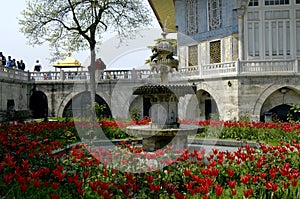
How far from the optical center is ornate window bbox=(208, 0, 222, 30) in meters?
24.1

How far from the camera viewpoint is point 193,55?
26.0m

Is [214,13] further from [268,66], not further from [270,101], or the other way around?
[270,101]

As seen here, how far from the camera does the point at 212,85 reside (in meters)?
23.0

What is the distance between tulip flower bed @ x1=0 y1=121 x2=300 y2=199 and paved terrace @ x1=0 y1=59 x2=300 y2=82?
14455mm

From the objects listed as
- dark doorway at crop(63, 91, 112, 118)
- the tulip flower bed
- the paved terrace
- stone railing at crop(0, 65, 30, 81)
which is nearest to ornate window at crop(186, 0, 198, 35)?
the paved terrace

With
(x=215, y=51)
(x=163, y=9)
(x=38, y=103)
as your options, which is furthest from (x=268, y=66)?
(x=38, y=103)

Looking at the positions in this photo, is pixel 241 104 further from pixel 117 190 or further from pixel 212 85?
pixel 117 190

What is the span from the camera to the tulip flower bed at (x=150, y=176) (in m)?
4.77

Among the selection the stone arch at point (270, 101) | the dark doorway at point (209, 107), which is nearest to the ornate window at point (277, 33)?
the stone arch at point (270, 101)

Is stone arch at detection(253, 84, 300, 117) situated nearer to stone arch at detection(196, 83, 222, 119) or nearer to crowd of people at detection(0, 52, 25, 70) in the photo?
stone arch at detection(196, 83, 222, 119)

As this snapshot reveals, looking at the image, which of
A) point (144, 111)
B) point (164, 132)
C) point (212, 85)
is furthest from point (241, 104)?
point (164, 132)

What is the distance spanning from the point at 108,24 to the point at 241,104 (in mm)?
10558

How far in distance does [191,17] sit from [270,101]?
8928 mm

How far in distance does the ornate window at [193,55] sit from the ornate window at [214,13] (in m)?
2.10
